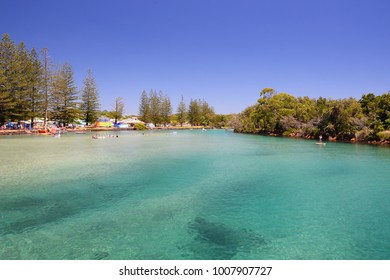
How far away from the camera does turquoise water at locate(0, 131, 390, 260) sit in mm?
6141

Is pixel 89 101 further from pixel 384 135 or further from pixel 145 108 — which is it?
pixel 384 135

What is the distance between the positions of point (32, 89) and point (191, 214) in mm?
52628

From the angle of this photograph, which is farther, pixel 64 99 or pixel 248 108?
pixel 248 108

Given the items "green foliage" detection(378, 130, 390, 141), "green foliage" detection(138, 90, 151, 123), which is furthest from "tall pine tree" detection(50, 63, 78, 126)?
"green foliage" detection(378, 130, 390, 141)

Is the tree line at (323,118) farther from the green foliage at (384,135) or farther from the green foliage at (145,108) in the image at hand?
the green foliage at (145,108)

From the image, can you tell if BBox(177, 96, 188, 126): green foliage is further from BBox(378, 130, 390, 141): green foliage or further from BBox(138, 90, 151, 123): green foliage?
BBox(378, 130, 390, 141): green foliage

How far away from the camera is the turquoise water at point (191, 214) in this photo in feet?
20.1

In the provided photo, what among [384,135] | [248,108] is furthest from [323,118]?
[248,108]

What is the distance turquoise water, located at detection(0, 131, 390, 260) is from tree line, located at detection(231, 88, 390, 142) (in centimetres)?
2308

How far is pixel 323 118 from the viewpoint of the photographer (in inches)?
1661

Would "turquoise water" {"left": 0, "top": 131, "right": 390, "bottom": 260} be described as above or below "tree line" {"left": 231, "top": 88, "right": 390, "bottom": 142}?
below

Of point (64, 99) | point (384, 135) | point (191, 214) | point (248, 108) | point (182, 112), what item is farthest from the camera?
point (182, 112)

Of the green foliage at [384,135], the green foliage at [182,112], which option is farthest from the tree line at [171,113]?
the green foliage at [384,135]
